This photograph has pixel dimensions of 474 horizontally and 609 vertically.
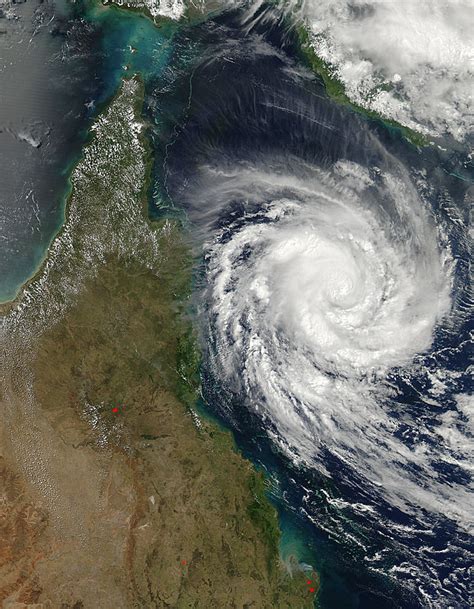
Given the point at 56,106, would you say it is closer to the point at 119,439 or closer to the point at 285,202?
the point at 285,202

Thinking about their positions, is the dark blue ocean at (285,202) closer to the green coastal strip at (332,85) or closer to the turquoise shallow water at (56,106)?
the turquoise shallow water at (56,106)

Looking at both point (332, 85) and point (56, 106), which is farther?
point (56, 106)

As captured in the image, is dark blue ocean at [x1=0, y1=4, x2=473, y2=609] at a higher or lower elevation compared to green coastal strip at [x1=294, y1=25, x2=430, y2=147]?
lower

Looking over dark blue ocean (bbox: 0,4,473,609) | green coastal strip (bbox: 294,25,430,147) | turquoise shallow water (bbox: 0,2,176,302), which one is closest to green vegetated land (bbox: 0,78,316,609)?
turquoise shallow water (bbox: 0,2,176,302)

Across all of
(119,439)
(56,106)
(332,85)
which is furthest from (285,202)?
(119,439)

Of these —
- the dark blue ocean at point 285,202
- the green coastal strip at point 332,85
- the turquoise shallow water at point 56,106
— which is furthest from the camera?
the turquoise shallow water at point 56,106

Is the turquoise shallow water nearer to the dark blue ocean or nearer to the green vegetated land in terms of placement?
the dark blue ocean

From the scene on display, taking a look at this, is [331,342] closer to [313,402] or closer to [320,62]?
[313,402]

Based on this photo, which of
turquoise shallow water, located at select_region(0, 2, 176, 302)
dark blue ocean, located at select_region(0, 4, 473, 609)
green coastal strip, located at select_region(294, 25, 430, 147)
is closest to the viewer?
dark blue ocean, located at select_region(0, 4, 473, 609)

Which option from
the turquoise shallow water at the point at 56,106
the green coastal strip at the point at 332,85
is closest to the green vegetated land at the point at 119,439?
the turquoise shallow water at the point at 56,106

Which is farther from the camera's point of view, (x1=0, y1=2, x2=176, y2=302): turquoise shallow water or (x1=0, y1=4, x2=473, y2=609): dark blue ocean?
(x1=0, y1=2, x2=176, y2=302): turquoise shallow water
